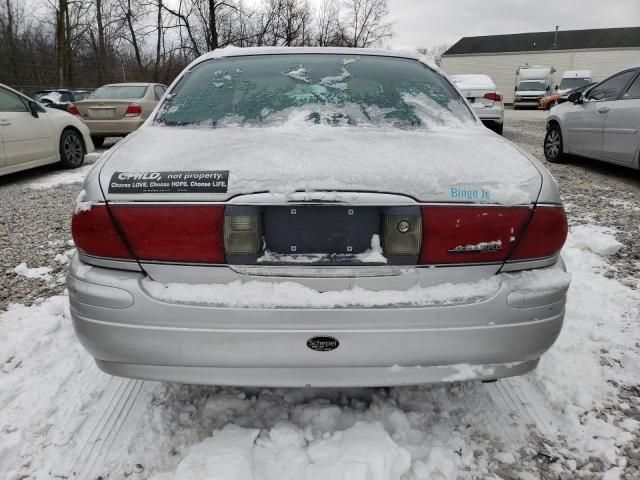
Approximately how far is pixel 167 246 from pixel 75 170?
7462 mm

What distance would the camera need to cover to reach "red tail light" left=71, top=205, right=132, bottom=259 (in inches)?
62.8

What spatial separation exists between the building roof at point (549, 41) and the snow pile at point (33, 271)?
190 ft

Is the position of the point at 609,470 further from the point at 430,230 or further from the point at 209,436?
the point at 209,436

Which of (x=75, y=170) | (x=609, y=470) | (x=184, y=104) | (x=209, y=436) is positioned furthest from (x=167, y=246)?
(x=75, y=170)

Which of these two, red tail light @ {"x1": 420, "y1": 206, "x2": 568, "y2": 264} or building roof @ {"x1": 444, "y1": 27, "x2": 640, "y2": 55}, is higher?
building roof @ {"x1": 444, "y1": 27, "x2": 640, "y2": 55}

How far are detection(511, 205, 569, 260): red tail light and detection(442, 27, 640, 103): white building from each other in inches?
2033

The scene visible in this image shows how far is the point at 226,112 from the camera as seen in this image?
2.24 metres

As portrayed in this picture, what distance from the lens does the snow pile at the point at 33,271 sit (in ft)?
11.7

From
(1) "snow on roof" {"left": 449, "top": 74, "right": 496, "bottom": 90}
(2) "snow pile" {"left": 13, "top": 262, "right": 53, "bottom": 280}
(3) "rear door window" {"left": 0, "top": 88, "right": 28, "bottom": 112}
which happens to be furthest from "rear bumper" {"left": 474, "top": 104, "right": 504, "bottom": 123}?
(2) "snow pile" {"left": 13, "top": 262, "right": 53, "bottom": 280}

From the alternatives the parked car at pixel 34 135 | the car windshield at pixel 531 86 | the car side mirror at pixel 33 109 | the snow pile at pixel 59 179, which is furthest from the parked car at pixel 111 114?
the car windshield at pixel 531 86

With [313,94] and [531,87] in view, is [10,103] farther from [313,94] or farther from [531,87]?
[531,87]

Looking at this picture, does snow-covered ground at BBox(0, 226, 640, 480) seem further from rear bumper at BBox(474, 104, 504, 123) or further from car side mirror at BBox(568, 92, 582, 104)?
rear bumper at BBox(474, 104, 504, 123)

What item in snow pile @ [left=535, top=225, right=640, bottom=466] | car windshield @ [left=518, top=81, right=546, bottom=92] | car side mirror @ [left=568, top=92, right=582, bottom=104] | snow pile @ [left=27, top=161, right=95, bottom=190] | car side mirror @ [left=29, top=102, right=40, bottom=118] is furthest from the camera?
car windshield @ [left=518, top=81, right=546, bottom=92]

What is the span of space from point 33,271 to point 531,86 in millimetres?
35152
